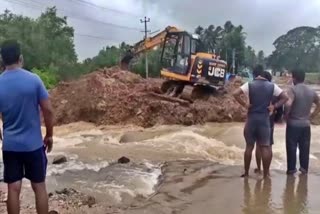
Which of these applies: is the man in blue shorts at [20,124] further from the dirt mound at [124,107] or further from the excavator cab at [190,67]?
the excavator cab at [190,67]

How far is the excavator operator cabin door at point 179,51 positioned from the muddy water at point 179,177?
7.23 meters

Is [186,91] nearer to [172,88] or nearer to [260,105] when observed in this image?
[172,88]

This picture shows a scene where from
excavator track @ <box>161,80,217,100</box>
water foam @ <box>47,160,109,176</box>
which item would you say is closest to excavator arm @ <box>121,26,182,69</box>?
excavator track @ <box>161,80,217,100</box>

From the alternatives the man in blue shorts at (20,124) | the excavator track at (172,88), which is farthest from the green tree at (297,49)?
the man in blue shorts at (20,124)

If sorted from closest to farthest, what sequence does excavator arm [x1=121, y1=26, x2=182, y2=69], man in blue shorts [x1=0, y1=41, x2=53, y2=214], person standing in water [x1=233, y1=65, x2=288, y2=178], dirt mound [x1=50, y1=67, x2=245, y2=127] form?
man in blue shorts [x1=0, y1=41, x2=53, y2=214]
person standing in water [x1=233, y1=65, x2=288, y2=178]
dirt mound [x1=50, y1=67, x2=245, y2=127]
excavator arm [x1=121, y1=26, x2=182, y2=69]

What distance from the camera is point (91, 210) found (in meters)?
6.73

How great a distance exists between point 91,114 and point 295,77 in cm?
1290

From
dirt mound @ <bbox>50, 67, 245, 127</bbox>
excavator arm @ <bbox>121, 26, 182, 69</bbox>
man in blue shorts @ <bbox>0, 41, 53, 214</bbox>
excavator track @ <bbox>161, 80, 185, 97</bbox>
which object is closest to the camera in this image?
man in blue shorts @ <bbox>0, 41, 53, 214</bbox>

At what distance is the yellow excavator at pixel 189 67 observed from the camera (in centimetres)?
2281

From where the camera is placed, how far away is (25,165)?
5.30m

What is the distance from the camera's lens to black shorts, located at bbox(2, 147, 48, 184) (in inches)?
A: 207

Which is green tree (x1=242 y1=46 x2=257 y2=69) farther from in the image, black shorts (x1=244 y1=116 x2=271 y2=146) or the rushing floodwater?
black shorts (x1=244 y1=116 x2=271 y2=146)

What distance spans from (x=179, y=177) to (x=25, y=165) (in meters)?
4.53

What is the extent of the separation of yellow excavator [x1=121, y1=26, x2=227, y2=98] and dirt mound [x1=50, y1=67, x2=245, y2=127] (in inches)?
40.3
